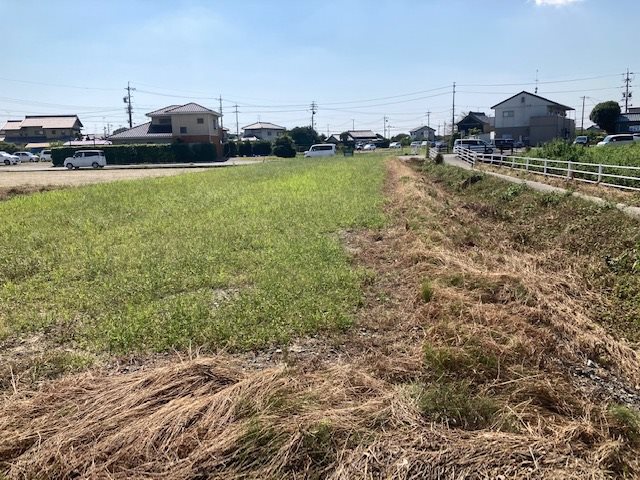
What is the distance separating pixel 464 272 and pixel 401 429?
3.71 meters

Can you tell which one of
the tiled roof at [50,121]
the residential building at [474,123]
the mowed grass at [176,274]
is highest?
the tiled roof at [50,121]

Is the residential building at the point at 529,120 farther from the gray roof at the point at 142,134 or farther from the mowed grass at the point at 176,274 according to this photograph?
the mowed grass at the point at 176,274

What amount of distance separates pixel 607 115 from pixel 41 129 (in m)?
90.0

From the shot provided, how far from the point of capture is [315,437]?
9.64 ft

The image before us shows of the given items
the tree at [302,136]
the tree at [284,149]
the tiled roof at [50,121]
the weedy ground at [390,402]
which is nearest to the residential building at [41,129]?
the tiled roof at [50,121]

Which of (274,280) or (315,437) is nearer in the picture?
(315,437)

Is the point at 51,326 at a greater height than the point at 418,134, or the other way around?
the point at 418,134

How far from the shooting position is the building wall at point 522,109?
6366 centimetres

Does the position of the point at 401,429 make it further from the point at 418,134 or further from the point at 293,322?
the point at 418,134

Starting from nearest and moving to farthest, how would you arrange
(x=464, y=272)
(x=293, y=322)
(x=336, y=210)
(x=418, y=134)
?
(x=293, y=322) < (x=464, y=272) < (x=336, y=210) < (x=418, y=134)

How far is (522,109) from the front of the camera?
6412cm

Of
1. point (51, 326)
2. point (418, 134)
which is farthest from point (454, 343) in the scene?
point (418, 134)

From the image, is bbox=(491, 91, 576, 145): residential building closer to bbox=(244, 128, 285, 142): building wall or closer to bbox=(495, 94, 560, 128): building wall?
bbox=(495, 94, 560, 128): building wall

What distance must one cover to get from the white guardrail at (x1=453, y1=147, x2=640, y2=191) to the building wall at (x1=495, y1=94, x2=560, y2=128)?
38887 mm
